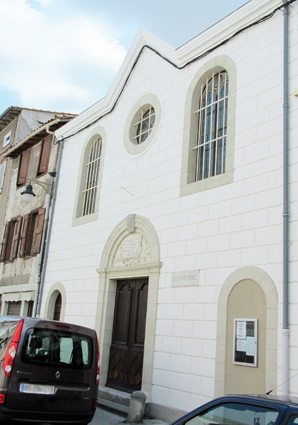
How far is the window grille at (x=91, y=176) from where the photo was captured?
42.2 feet

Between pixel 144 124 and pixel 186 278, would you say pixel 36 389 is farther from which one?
pixel 144 124

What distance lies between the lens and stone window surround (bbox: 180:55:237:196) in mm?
8438

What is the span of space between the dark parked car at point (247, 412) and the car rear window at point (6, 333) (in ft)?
9.47

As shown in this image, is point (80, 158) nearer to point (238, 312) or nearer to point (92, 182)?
point (92, 182)

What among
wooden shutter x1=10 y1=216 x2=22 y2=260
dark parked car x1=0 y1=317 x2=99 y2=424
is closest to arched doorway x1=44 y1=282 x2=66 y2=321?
wooden shutter x1=10 y1=216 x2=22 y2=260

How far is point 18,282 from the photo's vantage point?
49.9ft

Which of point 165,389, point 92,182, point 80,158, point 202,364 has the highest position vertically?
point 80,158

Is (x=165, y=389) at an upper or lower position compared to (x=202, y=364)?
lower

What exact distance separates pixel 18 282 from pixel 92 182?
4720 millimetres

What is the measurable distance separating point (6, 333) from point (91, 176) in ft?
24.6

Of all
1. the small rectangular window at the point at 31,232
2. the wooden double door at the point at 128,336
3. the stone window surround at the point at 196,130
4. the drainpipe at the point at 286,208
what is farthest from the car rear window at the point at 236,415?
the small rectangular window at the point at 31,232

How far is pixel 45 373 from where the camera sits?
239 inches

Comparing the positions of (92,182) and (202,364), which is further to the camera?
(92,182)

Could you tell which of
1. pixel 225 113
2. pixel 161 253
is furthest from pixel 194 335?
pixel 225 113
